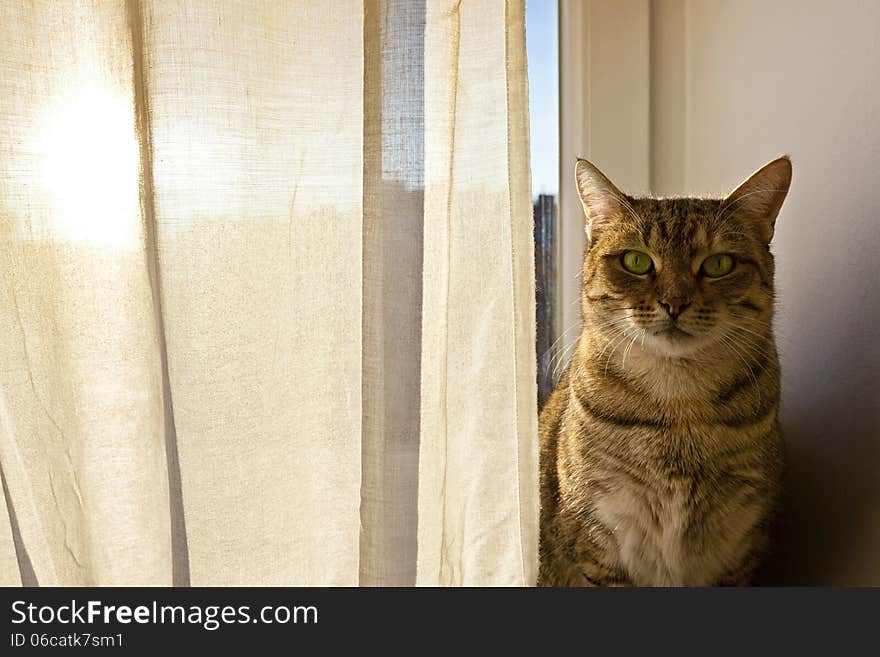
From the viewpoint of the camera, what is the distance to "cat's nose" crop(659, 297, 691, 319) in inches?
37.5

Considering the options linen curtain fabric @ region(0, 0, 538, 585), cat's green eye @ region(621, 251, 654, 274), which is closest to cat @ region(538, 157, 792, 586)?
cat's green eye @ region(621, 251, 654, 274)

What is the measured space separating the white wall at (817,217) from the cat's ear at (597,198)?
0.87 ft

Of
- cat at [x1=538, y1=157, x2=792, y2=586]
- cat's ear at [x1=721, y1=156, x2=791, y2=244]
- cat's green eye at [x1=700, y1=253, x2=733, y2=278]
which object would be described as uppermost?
cat's ear at [x1=721, y1=156, x2=791, y2=244]

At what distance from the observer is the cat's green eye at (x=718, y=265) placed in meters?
1.00

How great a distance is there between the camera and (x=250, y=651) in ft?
2.63

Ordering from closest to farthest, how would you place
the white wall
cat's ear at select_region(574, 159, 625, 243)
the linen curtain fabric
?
the linen curtain fabric < the white wall < cat's ear at select_region(574, 159, 625, 243)

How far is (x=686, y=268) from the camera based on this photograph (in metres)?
0.99

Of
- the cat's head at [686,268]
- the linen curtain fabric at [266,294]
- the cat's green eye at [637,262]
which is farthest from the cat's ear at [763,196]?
the linen curtain fabric at [266,294]

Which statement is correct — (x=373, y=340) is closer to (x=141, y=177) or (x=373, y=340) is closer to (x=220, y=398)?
(x=220, y=398)

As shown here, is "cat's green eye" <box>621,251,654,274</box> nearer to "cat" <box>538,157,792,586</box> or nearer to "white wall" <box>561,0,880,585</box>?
"cat" <box>538,157,792,586</box>

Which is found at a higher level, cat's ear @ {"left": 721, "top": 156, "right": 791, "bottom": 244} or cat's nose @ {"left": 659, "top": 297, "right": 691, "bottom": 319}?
cat's ear @ {"left": 721, "top": 156, "right": 791, "bottom": 244}

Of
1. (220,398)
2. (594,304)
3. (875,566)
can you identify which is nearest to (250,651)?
(220,398)

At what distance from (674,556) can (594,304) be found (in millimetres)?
340

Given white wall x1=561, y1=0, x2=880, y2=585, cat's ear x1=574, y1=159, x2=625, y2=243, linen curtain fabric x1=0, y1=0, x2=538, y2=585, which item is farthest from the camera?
cat's ear x1=574, y1=159, x2=625, y2=243
